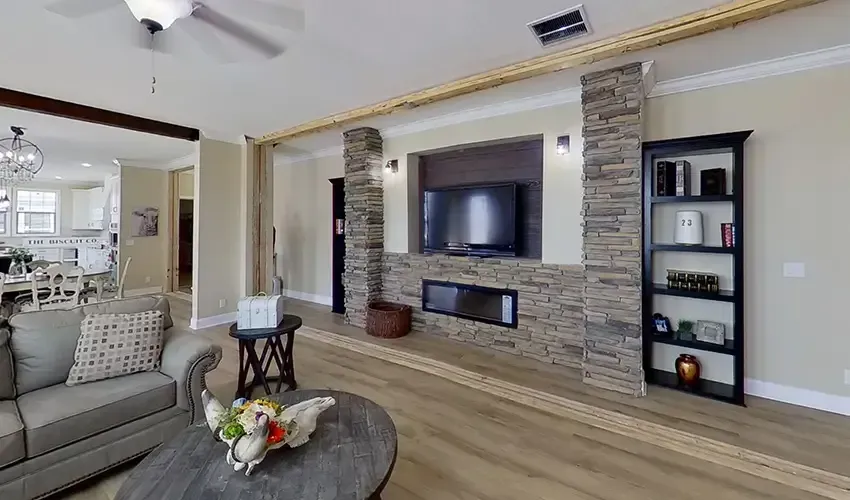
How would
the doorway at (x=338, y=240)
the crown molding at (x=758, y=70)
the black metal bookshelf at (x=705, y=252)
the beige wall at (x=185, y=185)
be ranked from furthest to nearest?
1. the beige wall at (x=185, y=185)
2. the doorway at (x=338, y=240)
3. the black metal bookshelf at (x=705, y=252)
4. the crown molding at (x=758, y=70)

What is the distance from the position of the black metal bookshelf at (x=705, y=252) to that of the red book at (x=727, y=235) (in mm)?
53

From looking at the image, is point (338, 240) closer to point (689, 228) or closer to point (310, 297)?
point (310, 297)

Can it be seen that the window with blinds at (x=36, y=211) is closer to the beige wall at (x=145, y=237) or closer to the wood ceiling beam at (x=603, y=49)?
the beige wall at (x=145, y=237)

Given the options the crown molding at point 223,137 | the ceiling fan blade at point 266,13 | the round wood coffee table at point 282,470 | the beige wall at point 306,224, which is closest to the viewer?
the round wood coffee table at point 282,470

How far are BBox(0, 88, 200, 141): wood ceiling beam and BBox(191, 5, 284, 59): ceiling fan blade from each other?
2.80 meters

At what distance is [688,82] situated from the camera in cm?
348

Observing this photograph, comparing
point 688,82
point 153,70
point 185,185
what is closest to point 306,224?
point 185,185

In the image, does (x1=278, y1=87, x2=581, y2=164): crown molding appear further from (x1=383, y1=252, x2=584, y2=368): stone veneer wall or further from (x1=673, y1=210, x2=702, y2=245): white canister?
(x1=383, y1=252, x2=584, y2=368): stone veneer wall

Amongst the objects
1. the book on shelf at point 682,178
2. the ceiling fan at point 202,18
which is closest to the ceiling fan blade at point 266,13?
the ceiling fan at point 202,18

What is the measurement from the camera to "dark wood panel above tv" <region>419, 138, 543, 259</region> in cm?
454

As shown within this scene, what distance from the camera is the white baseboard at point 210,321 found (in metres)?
5.58

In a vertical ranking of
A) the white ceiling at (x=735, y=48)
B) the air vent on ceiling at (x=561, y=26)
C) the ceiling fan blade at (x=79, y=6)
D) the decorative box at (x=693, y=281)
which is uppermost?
the air vent on ceiling at (x=561, y=26)

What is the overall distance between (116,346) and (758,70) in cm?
504

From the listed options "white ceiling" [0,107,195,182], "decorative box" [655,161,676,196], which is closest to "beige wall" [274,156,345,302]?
"white ceiling" [0,107,195,182]
